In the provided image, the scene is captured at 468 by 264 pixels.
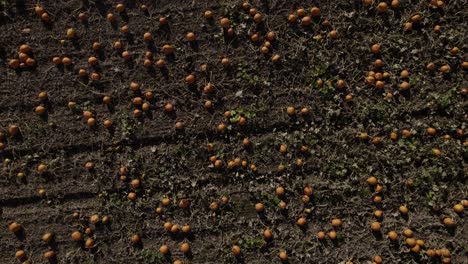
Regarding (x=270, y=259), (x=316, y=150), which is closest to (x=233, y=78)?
(x=316, y=150)

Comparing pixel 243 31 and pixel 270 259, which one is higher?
pixel 243 31

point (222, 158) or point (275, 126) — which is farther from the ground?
point (275, 126)

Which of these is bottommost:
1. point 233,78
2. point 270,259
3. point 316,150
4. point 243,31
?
point 270,259

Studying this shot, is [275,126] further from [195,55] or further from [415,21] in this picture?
[415,21]

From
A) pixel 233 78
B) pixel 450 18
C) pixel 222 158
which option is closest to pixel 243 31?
pixel 233 78

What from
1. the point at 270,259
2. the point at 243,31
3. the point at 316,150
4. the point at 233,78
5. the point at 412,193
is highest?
the point at 243,31

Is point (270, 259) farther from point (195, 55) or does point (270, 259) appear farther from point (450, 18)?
point (450, 18)
